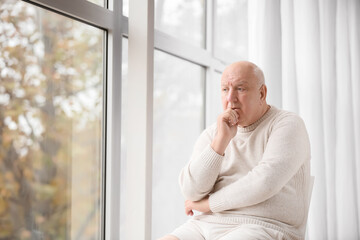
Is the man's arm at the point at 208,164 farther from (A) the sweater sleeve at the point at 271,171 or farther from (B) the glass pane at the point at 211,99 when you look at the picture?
(B) the glass pane at the point at 211,99

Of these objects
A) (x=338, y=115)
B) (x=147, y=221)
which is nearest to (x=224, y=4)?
(x=338, y=115)

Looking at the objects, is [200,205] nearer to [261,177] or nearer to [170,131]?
[261,177]

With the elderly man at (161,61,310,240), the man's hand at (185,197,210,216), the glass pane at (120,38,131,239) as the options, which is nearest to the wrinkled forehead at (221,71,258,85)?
the elderly man at (161,61,310,240)

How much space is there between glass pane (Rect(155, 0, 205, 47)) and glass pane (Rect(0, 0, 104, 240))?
579 millimetres

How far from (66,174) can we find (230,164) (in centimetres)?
74

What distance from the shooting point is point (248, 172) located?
5.43ft

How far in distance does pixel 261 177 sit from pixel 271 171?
0.15 ft

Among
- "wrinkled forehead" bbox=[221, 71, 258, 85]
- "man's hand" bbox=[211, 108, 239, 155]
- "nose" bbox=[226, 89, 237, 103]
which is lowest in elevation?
"man's hand" bbox=[211, 108, 239, 155]

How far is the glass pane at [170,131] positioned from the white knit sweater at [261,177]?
2.43 feet

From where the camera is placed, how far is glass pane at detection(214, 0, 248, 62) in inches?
121

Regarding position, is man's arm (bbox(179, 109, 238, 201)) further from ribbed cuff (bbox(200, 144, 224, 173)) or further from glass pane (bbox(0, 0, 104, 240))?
glass pane (bbox(0, 0, 104, 240))

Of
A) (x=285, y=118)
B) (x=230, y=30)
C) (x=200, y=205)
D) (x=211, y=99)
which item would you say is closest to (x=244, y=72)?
(x=285, y=118)

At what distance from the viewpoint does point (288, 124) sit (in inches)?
64.6

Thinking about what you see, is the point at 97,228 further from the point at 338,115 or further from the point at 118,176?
the point at 338,115
